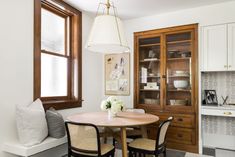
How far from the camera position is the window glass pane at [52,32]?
3131 mm

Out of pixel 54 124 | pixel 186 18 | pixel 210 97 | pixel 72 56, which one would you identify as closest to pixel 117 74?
pixel 72 56

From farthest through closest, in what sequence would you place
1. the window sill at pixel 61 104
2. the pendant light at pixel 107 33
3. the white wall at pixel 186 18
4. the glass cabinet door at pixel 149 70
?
1. the glass cabinet door at pixel 149 70
2. the white wall at pixel 186 18
3. the window sill at pixel 61 104
4. the pendant light at pixel 107 33

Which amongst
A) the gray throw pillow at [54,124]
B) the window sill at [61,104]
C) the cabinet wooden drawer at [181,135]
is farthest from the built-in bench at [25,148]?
the cabinet wooden drawer at [181,135]

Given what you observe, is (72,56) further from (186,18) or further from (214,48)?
(214,48)

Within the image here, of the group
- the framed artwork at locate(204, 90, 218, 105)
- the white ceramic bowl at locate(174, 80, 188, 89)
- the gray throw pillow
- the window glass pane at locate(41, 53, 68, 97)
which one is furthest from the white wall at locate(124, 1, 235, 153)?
the gray throw pillow

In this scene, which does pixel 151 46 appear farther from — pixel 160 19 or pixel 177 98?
pixel 177 98

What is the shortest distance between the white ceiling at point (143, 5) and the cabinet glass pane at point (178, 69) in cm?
52

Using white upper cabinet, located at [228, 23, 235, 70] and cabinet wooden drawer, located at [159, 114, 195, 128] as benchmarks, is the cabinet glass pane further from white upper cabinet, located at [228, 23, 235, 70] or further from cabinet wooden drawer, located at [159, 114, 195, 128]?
white upper cabinet, located at [228, 23, 235, 70]

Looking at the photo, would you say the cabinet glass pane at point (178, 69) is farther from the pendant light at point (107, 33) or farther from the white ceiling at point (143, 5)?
the pendant light at point (107, 33)

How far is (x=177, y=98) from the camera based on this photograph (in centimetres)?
376

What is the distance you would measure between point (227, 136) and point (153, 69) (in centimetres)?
186

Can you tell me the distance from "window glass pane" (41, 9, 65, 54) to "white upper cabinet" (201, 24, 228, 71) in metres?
2.60

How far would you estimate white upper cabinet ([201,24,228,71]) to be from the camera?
10.8 ft

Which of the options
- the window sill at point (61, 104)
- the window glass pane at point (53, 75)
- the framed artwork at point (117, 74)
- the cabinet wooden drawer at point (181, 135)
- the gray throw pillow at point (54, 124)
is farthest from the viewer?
the framed artwork at point (117, 74)
